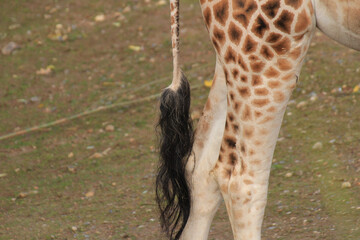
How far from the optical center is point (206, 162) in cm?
326

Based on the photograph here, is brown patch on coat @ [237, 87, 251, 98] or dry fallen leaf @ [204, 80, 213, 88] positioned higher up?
brown patch on coat @ [237, 87, 251, 98]

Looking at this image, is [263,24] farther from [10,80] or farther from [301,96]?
[10,80]

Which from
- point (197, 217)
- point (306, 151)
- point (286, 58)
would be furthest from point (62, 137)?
point (286, 58)

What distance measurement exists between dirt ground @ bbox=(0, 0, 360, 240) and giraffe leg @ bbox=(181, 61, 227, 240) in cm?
67

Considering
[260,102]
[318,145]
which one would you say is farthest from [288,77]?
[318,145]

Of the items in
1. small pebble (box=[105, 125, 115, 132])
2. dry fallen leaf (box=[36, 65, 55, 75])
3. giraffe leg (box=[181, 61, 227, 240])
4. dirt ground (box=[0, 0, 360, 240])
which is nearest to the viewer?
giraffe leg (box=[181, 61, 227, 240])

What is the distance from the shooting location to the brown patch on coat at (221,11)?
275 centimetres

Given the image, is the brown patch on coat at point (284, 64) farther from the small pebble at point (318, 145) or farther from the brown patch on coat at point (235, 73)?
the small pebble at point (318, 145)

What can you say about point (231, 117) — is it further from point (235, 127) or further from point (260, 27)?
point (260, 27)

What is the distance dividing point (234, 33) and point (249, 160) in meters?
0.60

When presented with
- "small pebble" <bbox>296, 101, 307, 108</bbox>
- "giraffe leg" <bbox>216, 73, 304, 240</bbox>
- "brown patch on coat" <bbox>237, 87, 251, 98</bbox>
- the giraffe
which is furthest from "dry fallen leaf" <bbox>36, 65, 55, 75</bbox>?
"brown patch on coat" <bbox>237, 87, 251, 98</bbox>

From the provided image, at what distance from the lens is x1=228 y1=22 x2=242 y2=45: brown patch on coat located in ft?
8.99

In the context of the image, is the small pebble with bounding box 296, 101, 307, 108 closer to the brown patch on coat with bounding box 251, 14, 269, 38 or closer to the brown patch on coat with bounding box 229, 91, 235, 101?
the brown patch on coat with bounding box 229, 91, 235, 101

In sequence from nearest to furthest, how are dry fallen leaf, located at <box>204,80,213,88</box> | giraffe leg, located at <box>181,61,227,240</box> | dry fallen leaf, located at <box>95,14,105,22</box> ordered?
giraffe leg, located at <box>181,61,227,240</box> < dry fallen leaf, located at <box>204,80,213,88</box> < dry fallen leaf, located at <box>95,14,105,22</box>
